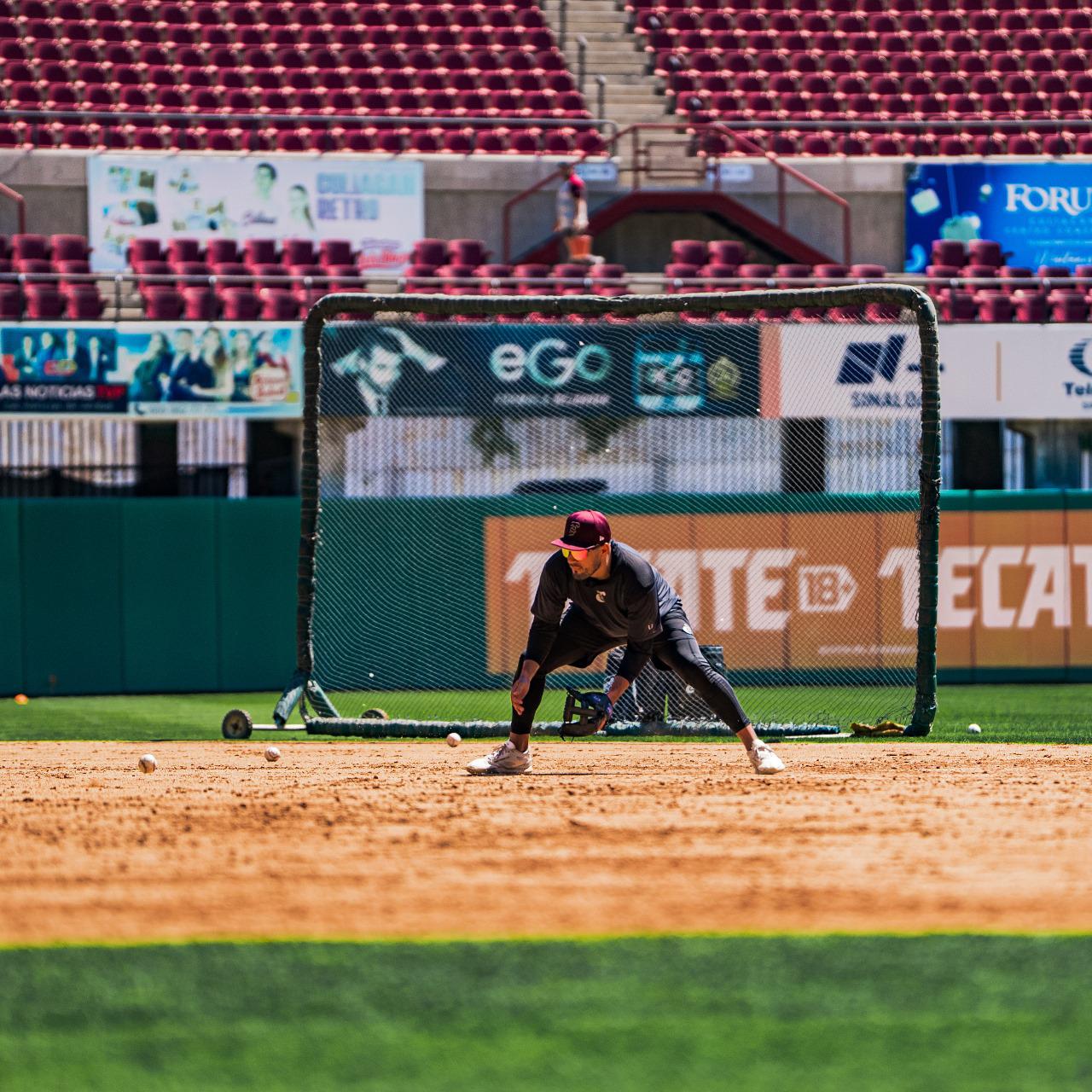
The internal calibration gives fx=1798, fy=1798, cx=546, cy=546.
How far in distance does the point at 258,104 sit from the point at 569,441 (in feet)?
37.0

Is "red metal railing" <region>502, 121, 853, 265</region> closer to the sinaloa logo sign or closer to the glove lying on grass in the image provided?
the sinaloa logo sign

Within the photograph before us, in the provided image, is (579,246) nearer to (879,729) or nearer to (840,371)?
(840,371)

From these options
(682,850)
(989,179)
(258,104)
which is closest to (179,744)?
(682,850)

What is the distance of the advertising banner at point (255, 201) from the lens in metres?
23.7

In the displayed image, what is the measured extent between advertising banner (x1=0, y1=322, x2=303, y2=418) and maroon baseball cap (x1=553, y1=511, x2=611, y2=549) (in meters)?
10.3

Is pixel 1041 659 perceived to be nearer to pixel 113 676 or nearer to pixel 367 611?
pixel 367 611

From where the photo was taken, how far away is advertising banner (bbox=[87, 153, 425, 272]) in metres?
23.7

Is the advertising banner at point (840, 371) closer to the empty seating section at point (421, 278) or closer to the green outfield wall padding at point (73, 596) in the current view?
the empty seating section at point (421, 278)

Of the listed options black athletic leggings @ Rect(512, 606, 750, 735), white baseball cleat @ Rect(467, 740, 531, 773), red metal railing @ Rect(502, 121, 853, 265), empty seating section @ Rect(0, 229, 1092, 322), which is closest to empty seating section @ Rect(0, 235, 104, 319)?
empty seating section @ Rect(0, 229, 1092, 322)

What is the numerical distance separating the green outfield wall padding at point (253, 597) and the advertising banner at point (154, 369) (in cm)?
123

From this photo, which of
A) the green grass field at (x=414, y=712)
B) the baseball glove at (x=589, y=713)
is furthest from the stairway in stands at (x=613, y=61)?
the baseball glove at (x=589, y=713)

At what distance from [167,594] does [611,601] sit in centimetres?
1011

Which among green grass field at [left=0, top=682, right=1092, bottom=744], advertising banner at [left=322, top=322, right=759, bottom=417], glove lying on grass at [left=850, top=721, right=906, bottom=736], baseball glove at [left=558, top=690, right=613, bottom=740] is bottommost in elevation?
green grass field at [left=0, top=682, right=1092, bottom=744]

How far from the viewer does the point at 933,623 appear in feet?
44.4
